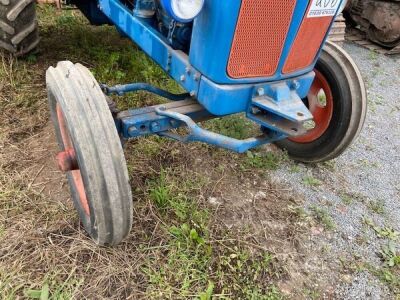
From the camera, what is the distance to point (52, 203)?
214 centimetres

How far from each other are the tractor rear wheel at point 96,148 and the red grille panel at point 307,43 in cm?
90

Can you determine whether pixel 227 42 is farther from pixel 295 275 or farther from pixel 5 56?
pixel 5 56

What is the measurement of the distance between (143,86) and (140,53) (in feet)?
5.29

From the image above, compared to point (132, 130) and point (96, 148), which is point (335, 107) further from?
point (96, 148)

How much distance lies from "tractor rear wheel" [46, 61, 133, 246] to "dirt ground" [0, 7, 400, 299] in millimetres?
359

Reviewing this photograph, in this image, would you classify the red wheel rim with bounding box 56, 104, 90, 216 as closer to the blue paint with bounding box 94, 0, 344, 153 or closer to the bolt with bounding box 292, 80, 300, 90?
the blue paint with bounding box 94, 0, 344, 153

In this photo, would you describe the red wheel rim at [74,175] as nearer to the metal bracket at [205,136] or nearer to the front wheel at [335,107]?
the metal bracket at [205,136]

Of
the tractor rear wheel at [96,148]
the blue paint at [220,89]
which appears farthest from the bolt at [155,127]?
the tractor rear wheel at [96,148]

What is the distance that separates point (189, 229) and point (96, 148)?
81 centimetres

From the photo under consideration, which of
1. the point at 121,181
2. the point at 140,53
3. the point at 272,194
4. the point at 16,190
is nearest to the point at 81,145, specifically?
the point at 121,181

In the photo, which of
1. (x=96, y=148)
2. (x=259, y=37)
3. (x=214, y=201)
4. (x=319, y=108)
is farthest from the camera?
Result: (x=319, y=108)

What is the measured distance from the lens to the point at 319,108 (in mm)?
2668

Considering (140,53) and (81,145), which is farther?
(140,53)

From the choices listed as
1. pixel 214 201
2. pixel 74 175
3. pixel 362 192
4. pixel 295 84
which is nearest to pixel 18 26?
pixel 74 175
